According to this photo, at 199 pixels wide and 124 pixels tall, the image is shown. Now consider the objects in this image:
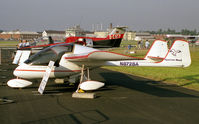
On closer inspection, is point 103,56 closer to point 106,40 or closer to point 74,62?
point 74,62

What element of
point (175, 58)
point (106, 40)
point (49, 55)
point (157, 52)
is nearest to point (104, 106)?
point (49, 55)

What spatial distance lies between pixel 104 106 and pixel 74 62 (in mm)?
2936

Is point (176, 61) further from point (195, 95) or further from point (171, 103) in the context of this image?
point (171, 103)

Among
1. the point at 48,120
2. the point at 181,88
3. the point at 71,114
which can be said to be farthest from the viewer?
the point at 181,88

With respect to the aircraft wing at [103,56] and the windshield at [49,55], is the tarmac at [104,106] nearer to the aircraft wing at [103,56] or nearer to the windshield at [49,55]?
the windshield at [49,55]

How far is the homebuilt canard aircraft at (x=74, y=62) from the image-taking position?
32.4 ft

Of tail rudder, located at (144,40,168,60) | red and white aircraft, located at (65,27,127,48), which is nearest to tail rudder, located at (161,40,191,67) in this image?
tail rudder, located at (144,40,168,60)

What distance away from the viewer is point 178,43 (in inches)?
419

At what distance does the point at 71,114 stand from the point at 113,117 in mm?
1258

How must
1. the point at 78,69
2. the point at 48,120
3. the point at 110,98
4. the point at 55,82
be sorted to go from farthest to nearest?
the point at 55,82
the point at 78,69
the point at 110,98
the point at 48,120

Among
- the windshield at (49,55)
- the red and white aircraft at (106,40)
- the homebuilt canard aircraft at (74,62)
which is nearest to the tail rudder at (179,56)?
the homebuilt canard aircraft at (74,62)

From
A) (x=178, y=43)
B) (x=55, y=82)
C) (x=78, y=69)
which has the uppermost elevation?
(x=178, y=43)

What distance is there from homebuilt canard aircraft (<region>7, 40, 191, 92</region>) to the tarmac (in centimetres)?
67

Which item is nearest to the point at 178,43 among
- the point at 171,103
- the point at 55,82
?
the point at 171,103
